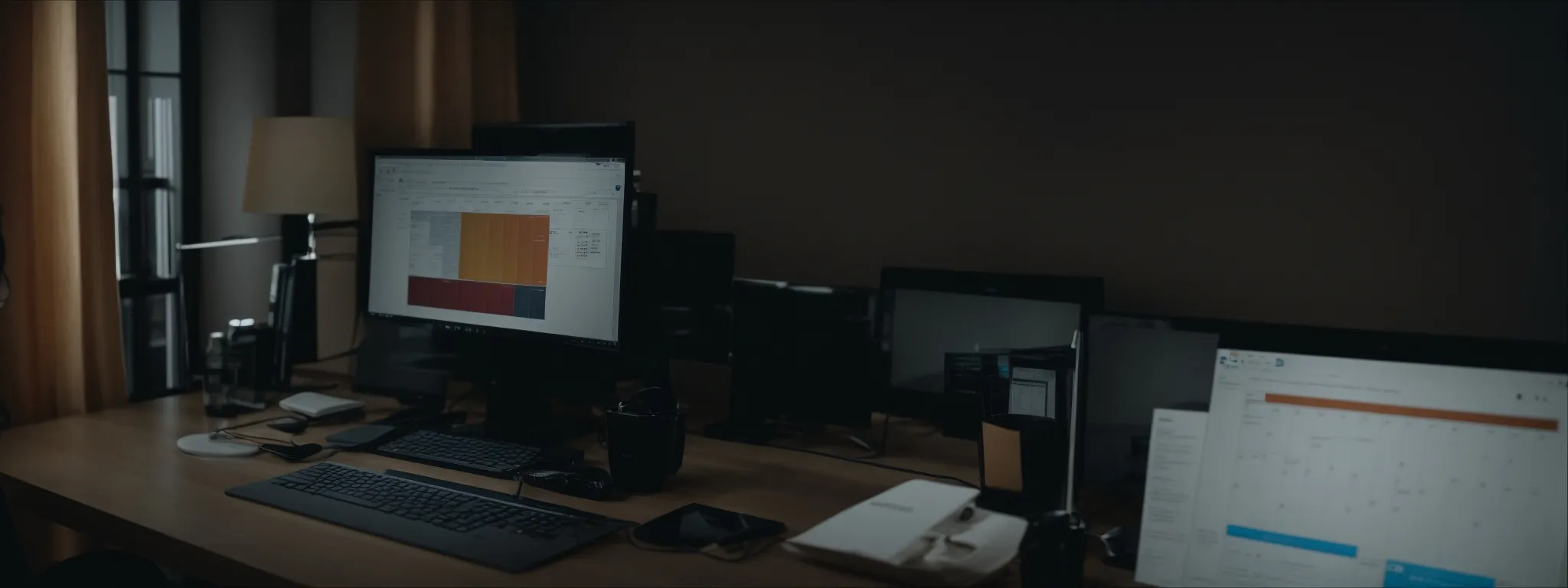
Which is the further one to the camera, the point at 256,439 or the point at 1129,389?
the point at 256,439

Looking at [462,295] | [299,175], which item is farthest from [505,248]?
[299,175]

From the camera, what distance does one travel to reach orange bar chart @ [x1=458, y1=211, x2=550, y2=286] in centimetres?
198

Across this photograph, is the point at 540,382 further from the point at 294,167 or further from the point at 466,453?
the point at 294,167

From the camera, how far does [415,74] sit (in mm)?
2811

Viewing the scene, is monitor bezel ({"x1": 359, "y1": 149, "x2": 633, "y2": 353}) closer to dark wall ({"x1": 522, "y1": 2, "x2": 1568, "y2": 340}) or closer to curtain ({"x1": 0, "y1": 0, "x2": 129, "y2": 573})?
curtain ({"x1": 0, "y1": 0, "x2": 129, "y2": 573})

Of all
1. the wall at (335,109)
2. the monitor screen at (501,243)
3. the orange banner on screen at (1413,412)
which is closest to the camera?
the orange banner on screen at (1413,412)

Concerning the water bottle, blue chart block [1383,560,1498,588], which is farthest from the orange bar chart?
blue chart block [1383,560,1498,588]

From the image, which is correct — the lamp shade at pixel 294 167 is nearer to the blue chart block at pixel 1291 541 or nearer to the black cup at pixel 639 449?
the black cup at pixel 639 449

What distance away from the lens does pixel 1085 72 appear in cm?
229

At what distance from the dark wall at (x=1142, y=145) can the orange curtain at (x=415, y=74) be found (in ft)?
1.22

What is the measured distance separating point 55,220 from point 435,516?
1.17 m

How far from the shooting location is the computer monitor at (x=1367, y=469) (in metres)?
1.18

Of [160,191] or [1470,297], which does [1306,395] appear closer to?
[1470,297]

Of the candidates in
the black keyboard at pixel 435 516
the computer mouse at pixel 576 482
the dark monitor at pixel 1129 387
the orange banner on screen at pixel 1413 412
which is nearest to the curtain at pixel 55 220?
the black keyboard at pixel 435 516
